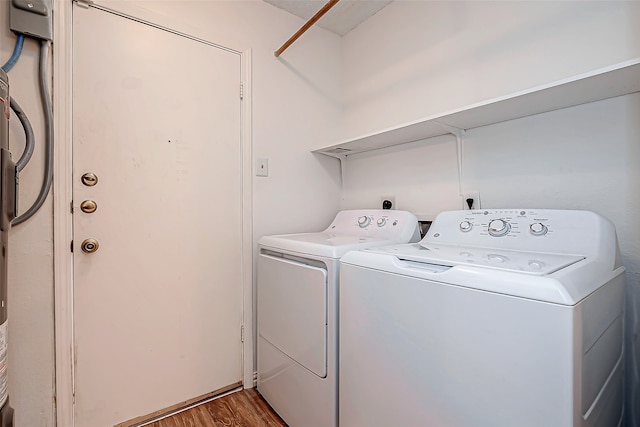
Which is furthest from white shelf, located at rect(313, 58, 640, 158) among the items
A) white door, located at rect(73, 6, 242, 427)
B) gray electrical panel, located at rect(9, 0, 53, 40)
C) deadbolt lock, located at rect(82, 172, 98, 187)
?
gray electrical panel, located at rect(9, 0, 53, 40)

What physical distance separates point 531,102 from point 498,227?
52cm

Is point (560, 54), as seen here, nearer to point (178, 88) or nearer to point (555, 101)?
point (555, 101)

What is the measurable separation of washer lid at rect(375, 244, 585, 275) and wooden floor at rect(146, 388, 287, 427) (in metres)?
1.13

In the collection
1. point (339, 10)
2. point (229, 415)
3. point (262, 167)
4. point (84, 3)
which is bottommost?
point (229, 415)

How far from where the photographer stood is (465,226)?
132 centimetres

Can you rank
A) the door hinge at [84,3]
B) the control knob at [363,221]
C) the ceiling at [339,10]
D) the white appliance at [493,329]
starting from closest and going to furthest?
1. the white appliance at [493,329]
2. the door hinge at [84,3]
3. the control knob at [363,221]
4. the ceiling at [339,10]

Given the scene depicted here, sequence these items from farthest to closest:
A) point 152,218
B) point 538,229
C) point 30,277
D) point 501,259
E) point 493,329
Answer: point 152,218
point 30,277
point 538,229
point 501,259
point 493,329

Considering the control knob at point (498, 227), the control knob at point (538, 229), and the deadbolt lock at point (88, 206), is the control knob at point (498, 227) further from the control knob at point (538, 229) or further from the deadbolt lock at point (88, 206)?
the deadbolt lock at point (88, 206)

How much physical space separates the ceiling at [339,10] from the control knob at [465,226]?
155 centimetres

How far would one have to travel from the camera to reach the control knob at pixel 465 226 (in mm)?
1305

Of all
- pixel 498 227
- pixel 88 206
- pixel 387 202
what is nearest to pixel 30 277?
pixel 88 206

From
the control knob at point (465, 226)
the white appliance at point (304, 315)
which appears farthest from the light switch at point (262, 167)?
the control knob at point (465, 226)

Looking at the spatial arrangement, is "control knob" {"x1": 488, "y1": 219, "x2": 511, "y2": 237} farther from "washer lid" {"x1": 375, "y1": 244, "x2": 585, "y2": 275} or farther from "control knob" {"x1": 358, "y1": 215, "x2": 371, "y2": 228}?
"control knob" {"x1": 358, "y1": 215, "x2": 371, "y2": 228}

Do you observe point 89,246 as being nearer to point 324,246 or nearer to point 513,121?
point 324,246
